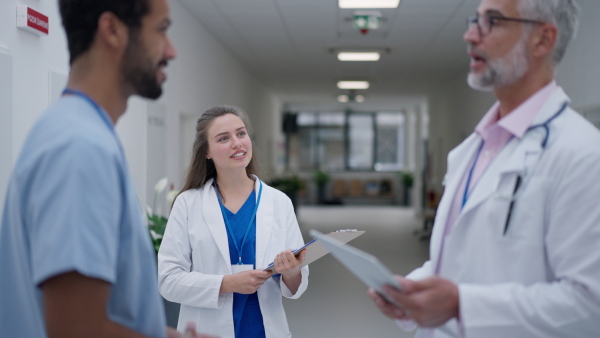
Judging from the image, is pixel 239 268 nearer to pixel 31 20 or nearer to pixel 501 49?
pixel 501 49

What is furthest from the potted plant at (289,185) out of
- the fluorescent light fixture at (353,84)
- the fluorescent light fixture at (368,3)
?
the fluorescent light fixture at (368,3)

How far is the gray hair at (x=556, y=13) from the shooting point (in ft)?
4.29

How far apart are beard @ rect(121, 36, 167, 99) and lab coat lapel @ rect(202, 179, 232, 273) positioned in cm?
105

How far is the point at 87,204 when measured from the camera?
85cm

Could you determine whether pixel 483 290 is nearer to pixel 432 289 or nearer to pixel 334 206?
pixel 432 289

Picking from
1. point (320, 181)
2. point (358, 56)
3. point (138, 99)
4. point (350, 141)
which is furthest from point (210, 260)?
point (350, 141)

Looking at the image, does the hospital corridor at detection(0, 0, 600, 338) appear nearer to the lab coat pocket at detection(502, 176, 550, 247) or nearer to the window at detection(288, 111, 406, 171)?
the lab coat pocket at detection(502, 176, 550, 247)

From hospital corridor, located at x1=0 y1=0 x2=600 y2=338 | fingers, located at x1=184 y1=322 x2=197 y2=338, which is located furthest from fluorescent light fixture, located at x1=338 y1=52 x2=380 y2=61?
fingers, located at x1=184 y1=322 x2=197 y2=338

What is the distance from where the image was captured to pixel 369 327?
4.96 metres

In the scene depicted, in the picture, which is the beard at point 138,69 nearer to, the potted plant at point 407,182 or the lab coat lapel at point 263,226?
the lab coat lapel at point 263,226

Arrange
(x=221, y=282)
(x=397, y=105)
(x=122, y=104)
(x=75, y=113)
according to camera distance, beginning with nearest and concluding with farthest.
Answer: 1. (x=75, y=113)
2. (x=122, y=104)
3. (x=221, y=282)
4. (x=397, y=105)

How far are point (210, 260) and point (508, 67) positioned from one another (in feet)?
4.15

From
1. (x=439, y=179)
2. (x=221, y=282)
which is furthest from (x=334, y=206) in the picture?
(x=221, y=282)

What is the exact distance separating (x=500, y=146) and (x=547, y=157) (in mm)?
182
